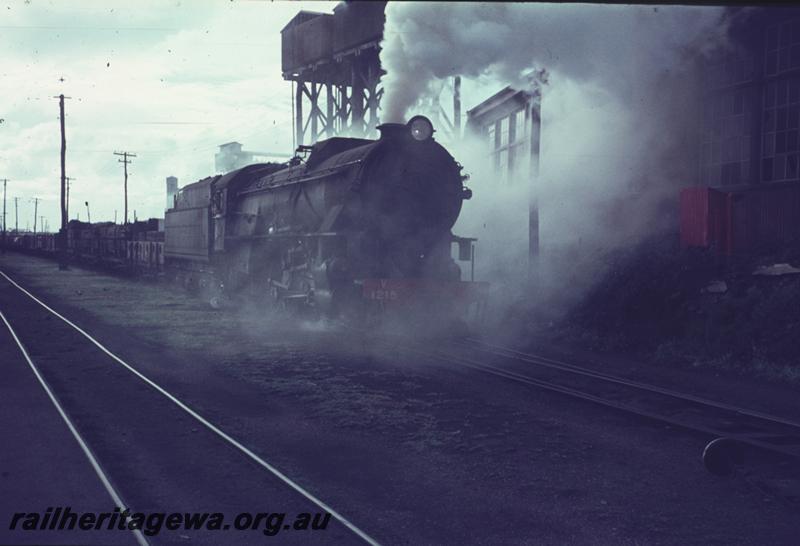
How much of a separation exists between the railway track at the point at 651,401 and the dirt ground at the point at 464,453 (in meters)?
0.24

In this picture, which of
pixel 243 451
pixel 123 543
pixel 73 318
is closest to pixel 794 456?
pixel 243 451

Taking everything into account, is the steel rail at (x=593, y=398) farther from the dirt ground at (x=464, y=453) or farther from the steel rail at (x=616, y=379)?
the steel rail at (x=616, y=379)

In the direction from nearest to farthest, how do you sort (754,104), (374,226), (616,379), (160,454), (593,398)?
(160,454) < (593,398) < (616,379) < (374,226) < (754,104)

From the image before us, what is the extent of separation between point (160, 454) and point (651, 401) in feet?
18.2

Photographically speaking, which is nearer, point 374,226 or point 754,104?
point 374,226

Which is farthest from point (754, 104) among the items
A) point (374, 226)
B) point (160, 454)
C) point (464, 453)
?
point (160, 454)

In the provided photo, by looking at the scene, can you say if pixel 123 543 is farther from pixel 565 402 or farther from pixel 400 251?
pixel 400 251

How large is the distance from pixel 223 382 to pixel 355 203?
4848mm

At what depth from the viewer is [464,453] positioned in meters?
6.75

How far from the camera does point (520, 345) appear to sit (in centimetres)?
1384

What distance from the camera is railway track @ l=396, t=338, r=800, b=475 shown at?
6531mm

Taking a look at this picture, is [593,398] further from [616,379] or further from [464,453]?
[464,453]

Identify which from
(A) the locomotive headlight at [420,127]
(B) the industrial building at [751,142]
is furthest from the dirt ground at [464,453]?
(B) the industrial building at [751,142]

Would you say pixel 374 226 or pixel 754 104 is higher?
pixel 754 104
